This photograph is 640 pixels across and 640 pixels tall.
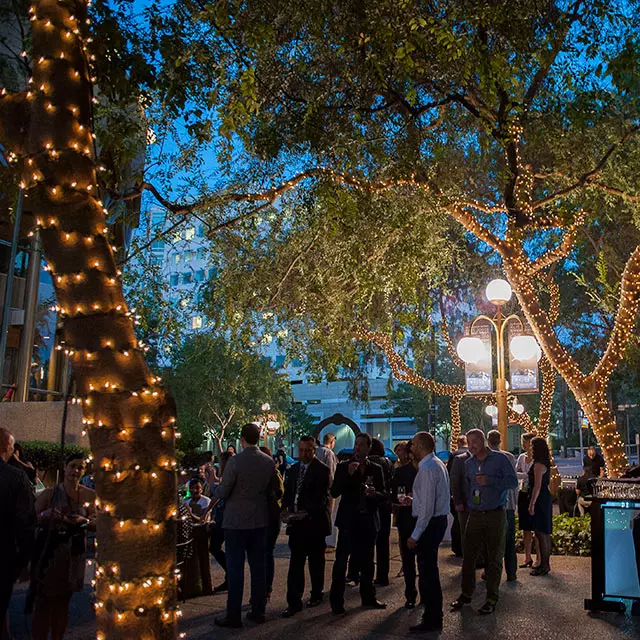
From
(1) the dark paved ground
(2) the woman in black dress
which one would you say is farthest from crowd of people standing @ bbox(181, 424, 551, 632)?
(2) the woman in black dress

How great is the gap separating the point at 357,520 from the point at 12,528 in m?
3.67

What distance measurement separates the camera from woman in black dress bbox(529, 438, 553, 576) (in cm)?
1021

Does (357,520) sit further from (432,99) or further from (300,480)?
(432,99)

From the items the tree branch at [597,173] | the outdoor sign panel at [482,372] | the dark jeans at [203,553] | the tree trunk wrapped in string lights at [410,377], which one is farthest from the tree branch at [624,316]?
the dark jeans at [203,553]

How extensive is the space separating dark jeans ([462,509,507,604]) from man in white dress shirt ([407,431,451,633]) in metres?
0.60

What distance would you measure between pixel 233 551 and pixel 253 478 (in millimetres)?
735

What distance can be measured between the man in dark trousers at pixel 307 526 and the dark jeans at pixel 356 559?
0.22m

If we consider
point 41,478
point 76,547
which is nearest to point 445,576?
point 76,547

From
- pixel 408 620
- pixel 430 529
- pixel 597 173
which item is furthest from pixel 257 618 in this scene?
pixel 597 173

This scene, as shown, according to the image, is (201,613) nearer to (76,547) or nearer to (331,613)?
(331,613)

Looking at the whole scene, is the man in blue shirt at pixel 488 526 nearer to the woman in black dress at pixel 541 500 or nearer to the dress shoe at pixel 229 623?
the woman in black dress at pixel 541 500

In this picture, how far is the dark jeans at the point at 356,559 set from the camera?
7867 mm

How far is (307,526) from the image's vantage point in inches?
321

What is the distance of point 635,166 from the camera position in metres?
12.3
